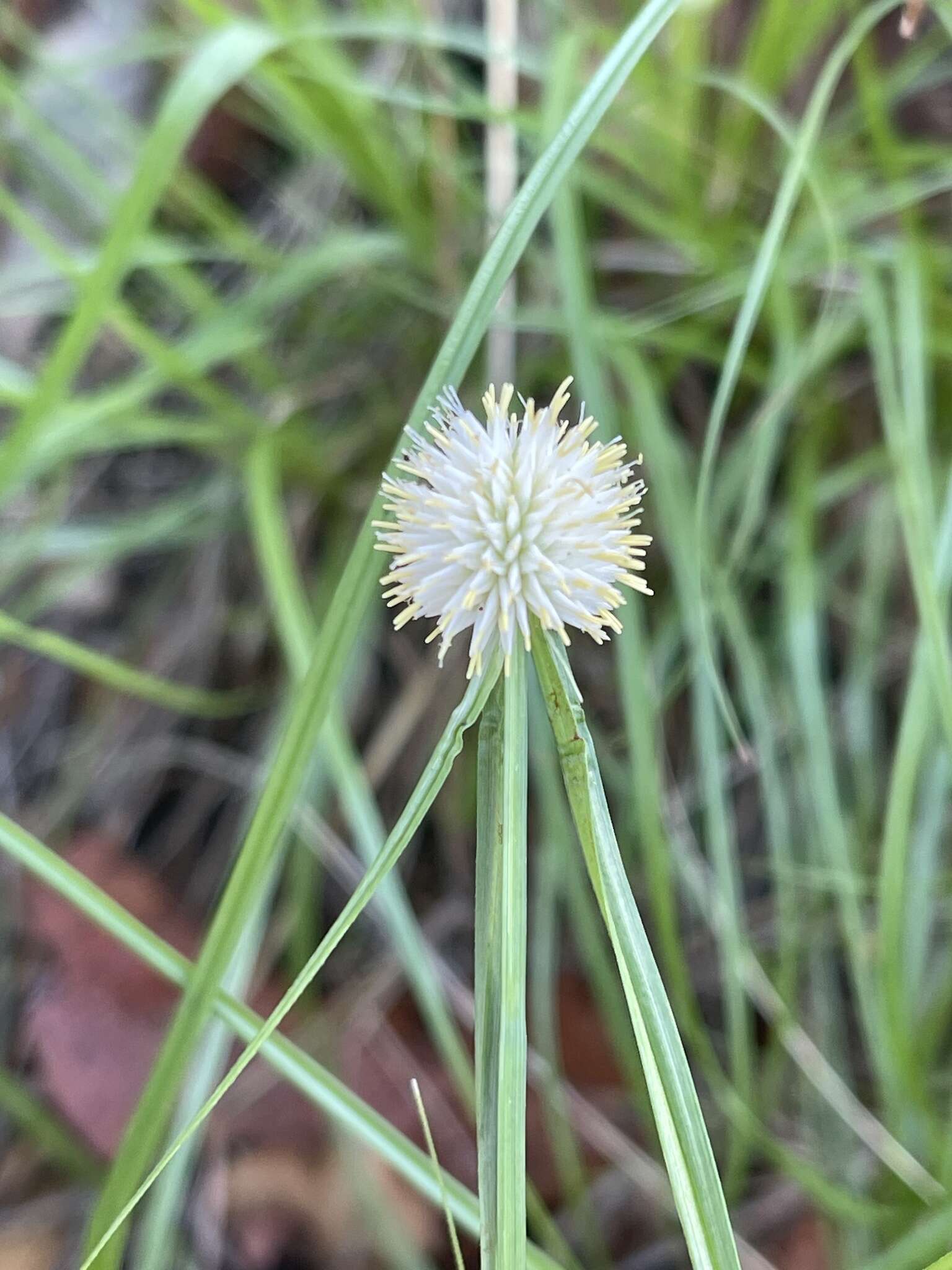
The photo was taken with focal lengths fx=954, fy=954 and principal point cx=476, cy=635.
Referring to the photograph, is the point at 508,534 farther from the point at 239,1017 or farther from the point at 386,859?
the point at 239,1017

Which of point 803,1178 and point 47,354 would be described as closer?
point 803,1178

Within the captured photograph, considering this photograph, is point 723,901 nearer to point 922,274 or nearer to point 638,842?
point 638,842

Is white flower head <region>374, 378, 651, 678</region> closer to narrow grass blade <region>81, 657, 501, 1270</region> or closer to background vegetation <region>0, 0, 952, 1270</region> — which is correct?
narrow grass blade <region>81, 657, 501, 1270</region>

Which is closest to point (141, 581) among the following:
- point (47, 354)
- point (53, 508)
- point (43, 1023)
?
point (53, 508)

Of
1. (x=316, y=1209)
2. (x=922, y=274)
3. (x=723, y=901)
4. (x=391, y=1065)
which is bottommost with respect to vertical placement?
(x=316, y=1209)

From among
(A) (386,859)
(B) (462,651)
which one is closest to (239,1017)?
(A) (386,859)

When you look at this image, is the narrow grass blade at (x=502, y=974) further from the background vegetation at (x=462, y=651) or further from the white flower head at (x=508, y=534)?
the background vegetation at (x=462, y=651)
